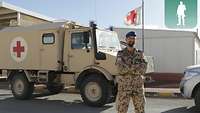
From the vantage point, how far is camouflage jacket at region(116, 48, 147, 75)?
6770mm

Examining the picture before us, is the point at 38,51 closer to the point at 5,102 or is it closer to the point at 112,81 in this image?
the point at 5,102

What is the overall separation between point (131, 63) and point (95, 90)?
18.3 feet

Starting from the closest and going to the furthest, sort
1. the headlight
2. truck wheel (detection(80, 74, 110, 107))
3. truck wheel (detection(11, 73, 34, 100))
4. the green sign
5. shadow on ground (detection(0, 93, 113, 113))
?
the headlight, shadow on ground (detection(0, 93, 113, 113)), truck wheel (detection(80, 74, 110, 107)), truck wheel (detection(11, 73, 34, 100)), the green sign

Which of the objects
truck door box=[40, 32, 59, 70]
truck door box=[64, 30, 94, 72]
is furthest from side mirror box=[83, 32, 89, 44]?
truck door box=[40, 32, 59, 70]

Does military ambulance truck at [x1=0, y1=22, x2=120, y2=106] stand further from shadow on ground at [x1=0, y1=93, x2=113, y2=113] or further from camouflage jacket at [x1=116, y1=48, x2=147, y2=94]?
camouflage jacket at [x1=116, y1=48, x2=147, y2=94]

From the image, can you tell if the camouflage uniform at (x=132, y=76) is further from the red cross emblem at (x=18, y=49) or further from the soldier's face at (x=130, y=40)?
the red cross emblem at (x=18, y=49)

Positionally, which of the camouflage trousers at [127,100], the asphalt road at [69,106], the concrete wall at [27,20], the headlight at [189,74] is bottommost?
the asphalt road at [69,106]

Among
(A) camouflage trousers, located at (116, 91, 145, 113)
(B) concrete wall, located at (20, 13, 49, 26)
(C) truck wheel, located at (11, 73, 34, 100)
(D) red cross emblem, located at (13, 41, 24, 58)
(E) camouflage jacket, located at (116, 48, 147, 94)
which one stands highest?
(B) concrete wall, located at (20, 13, 49, 26)

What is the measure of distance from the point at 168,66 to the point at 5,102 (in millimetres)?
14218

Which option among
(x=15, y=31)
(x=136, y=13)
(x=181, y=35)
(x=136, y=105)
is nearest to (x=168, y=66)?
(x=181, y=35)

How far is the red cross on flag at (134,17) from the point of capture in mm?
25434

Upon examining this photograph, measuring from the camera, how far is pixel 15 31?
14438 mm

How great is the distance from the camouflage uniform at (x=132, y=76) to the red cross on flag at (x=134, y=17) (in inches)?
723

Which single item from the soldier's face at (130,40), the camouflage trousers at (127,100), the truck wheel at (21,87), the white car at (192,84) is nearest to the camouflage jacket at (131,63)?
the soldier's face at (130,40)
